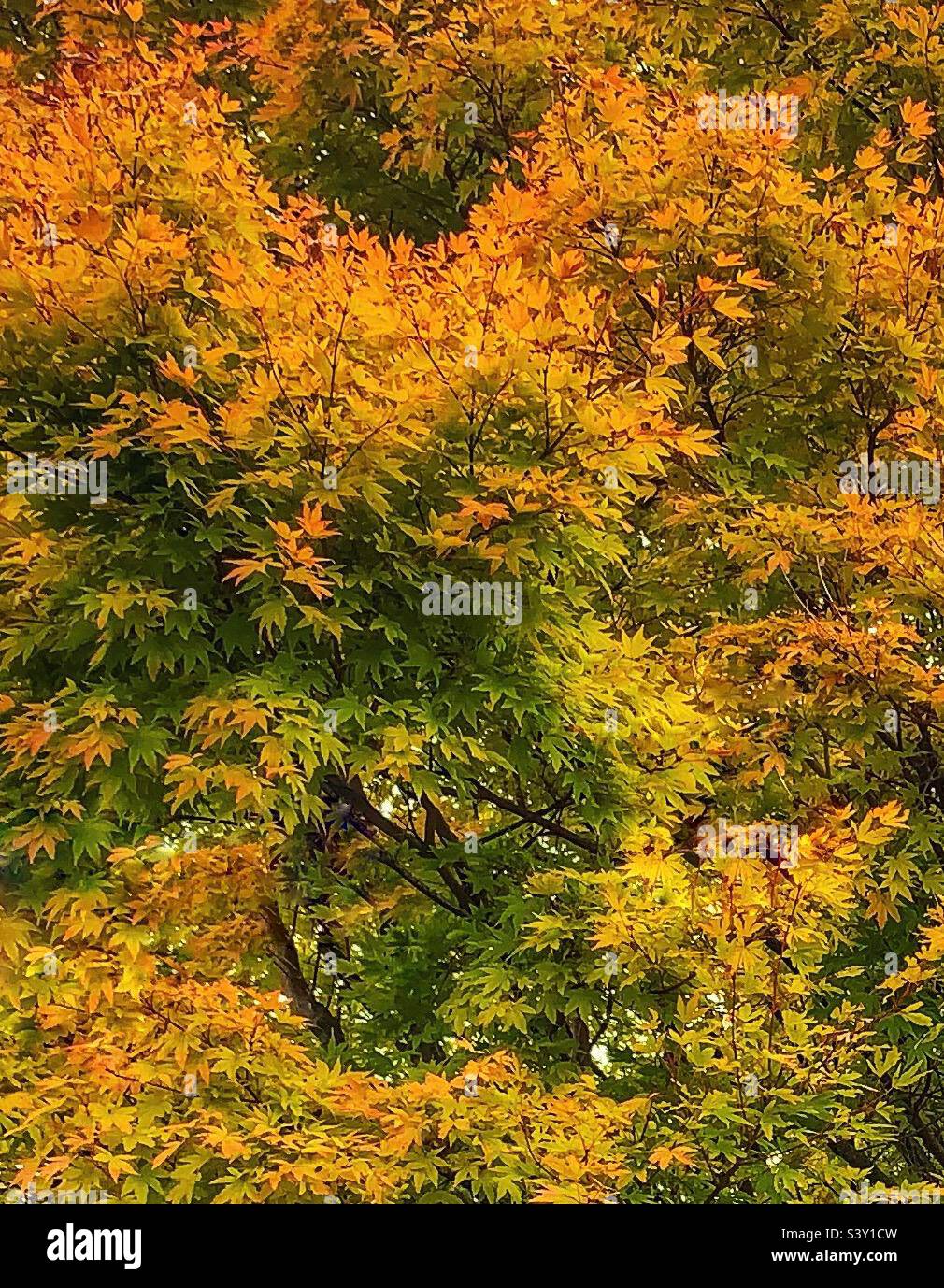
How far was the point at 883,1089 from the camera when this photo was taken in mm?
3811

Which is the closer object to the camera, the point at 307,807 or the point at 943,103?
the point at 307,807

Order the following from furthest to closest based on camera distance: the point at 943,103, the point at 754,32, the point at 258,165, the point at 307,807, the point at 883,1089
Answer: the point at 258,165, the point at 754,32, the point at 943,103, the point at 883,1089, the point at 307,807

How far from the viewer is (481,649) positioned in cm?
338

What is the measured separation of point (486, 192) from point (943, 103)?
71.7 inches

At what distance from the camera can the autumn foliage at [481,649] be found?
302cm

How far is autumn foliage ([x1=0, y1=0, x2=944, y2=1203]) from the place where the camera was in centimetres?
302

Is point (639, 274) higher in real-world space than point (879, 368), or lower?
higher
